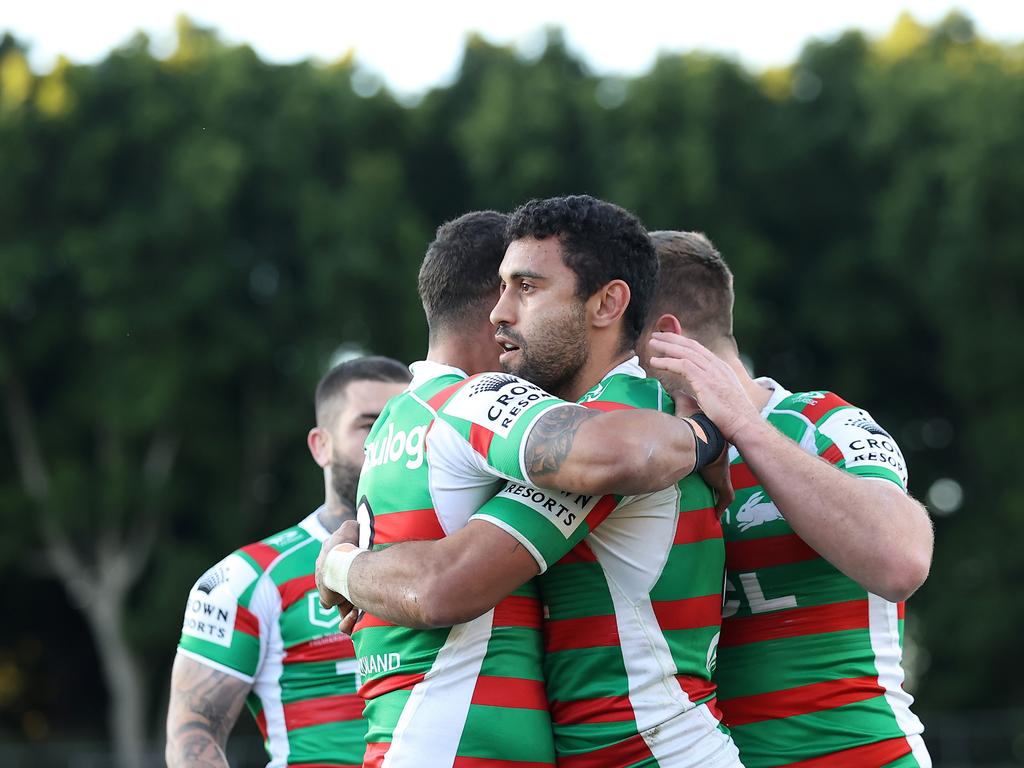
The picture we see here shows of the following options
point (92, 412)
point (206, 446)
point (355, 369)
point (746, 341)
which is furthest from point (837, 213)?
point (355, 369)

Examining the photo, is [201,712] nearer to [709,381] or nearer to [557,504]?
[557,504]

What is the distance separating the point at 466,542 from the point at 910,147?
81.0 ft

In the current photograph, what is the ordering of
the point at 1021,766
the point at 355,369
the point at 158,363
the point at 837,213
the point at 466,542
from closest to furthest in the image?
1. the point at 466,542
2. the point at 355,369
3. the point at 1021,766
4. the point at 158,363
5. the point at 837,213

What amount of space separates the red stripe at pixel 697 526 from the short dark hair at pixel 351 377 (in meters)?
2.64

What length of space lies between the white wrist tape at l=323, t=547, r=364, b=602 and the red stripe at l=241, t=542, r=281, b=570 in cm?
171

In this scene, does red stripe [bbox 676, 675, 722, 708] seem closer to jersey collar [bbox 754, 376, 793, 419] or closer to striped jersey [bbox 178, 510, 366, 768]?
jersey collar [bbox 754, 376, 793, 419]

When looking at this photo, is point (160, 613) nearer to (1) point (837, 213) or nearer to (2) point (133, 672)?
(2) point (133, 672)

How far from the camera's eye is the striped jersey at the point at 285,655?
5.57 metres

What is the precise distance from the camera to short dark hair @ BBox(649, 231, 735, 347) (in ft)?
15.4

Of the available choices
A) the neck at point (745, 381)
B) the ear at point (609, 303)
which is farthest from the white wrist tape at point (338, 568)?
the neck at point (745, 381)

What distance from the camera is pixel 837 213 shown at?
2791cm

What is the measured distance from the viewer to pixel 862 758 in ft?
13.7

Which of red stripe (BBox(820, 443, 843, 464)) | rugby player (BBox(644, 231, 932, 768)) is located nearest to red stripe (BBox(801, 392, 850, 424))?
rugby player (BBox(644, 231, 932, 768))

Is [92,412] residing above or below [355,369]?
above
